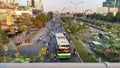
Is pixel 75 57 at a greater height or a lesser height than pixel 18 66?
lesser

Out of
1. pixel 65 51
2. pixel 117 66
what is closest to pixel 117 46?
pixel 65 51

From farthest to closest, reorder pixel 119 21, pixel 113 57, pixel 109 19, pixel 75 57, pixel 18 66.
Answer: pixel 109 19 < pixel 119 21 < pixel 75 57 < pixel 113 57 < pixel 18 66

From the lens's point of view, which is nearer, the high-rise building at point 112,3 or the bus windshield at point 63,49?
the bus windshield at point 63,49

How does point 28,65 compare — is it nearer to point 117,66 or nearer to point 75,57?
point 117,66

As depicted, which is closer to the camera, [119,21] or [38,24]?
[38,24]

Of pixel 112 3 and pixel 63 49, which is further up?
pixel 112 3

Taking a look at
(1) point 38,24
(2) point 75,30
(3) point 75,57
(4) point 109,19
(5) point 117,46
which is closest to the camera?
(3) point 75,57

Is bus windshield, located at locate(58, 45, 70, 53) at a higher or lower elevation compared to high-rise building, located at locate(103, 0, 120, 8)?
lower

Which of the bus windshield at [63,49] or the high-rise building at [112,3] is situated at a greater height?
the high-rise building at [112,3]

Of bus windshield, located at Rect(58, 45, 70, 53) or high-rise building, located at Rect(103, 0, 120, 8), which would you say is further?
high-rise building, located at Rect(103, 0, 120, 8)

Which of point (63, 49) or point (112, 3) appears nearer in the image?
point (63, 49)

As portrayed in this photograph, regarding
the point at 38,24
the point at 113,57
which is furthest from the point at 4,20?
the point at 113,57
